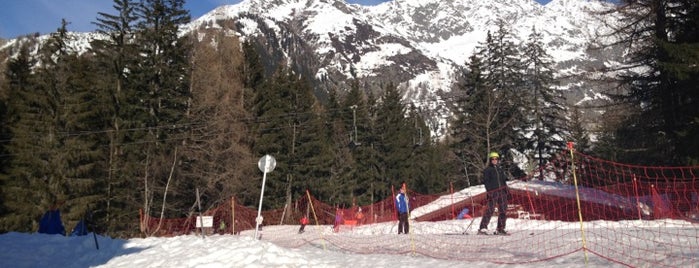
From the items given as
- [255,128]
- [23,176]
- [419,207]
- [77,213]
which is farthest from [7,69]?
[419,207]

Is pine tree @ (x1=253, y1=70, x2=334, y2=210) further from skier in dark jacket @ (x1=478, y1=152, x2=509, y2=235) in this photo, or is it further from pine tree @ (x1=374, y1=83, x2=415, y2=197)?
skier in dark jacket @ (x1=478, y1=152, x2=509, y2=235)

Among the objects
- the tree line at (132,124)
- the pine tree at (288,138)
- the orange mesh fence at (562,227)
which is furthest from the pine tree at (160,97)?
the pine tree at (288,138)

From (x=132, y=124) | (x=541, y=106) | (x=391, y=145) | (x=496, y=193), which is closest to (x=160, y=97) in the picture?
(x=132, y=124)

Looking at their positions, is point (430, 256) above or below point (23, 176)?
below

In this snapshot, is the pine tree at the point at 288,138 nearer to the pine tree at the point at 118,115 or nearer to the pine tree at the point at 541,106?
the pine tree at the point at 118,115

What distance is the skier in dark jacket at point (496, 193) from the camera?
11839 millimetres

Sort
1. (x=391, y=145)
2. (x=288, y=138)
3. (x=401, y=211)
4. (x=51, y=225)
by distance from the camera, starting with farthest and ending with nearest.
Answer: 1. (x=391, y=145)
2. (x=288, y=138)
3. (x=401, y=211)
4. (x=51, y=225)

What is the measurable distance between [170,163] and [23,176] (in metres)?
8.29

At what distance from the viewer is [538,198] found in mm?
22516

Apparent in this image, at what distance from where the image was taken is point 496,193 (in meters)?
12.0

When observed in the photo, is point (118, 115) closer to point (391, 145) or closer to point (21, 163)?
point (21, 163)

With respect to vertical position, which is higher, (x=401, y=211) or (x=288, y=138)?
(x=288, y=138)

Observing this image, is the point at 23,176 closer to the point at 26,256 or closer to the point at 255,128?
the point at 255,128

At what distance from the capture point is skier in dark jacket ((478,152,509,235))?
1184 centimetres
